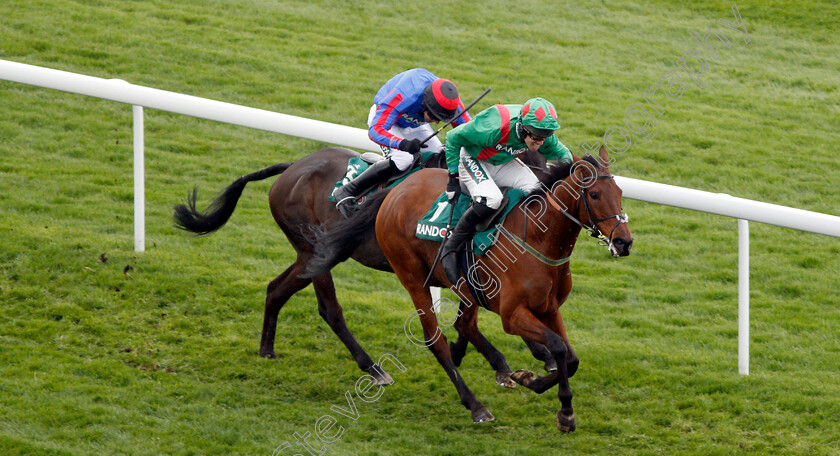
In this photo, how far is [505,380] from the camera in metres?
6.02

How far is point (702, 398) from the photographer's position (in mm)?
5715

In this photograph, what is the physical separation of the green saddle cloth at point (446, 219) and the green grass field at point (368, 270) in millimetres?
970

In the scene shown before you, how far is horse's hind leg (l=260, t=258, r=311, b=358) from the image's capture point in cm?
645

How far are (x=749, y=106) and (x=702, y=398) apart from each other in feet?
19.8

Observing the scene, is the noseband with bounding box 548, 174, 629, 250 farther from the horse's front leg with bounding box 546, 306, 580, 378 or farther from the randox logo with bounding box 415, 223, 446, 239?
the randox logo with bounding box 415, 223, 446, 239

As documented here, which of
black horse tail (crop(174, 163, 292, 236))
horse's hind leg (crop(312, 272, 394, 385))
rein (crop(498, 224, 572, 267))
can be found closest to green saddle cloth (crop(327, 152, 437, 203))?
horse's hind leg (crop(312, 272, 394, 385))

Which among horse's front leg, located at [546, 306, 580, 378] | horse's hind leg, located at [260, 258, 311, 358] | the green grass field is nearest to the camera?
horse's front leg, located at [546, 306, 580, 378]

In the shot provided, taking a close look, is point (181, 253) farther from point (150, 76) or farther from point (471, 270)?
point (150, 76)

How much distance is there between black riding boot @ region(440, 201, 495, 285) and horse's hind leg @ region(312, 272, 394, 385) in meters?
0.92

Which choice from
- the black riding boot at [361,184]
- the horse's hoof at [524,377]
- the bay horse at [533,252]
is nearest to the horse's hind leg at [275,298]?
the black riding boot at [361,184]

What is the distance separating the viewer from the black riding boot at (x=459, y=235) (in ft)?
18.1

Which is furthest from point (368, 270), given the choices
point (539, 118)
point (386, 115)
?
point (539, 118)

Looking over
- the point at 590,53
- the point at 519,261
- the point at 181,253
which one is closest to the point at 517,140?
the point at 519,261

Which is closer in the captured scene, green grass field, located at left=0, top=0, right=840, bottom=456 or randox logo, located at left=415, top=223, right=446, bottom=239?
green grass field, located at left=0, top=0, right=840, bottom=456
